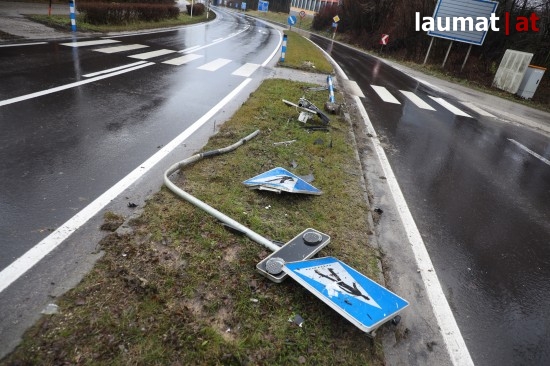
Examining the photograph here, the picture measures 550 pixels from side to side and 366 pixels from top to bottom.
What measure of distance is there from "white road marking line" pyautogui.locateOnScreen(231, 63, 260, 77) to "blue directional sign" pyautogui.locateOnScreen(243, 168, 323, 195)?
27.3 feet

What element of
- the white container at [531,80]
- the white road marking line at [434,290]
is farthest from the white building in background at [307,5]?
the white road marking line at [434,290]

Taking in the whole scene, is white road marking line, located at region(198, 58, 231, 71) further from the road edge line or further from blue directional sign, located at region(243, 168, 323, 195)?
blue directional sign, located at region(243, 168, 323, 195)

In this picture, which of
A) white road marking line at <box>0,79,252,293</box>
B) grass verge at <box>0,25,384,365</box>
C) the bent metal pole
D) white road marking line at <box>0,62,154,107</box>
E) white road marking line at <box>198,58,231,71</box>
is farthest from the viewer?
white road marking line at <box>198,58,231,71</box>

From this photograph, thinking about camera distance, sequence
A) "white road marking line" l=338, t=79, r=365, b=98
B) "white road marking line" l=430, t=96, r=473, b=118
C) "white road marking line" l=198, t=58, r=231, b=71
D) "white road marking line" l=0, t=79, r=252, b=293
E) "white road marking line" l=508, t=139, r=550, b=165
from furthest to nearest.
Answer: "white road marking line" l=338, t=79, r=365, b=98 → "white road marking line" l=198, t=58, r=231, b=71 → "white road marking line" l=430, t=96, r=473, b=118 → "white road marking line" l=508, t=139, r=550, b=165 → "white road marking line" l=0, t=79, r=252, b=293

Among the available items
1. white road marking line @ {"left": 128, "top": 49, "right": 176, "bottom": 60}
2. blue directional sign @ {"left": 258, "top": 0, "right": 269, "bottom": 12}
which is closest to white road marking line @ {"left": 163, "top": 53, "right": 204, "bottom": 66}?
white road marking line @ {"left": 128, "top": 49, "right": 176, "bottom": 60}

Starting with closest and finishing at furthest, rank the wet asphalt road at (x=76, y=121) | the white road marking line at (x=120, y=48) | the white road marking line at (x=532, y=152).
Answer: the wet asphalt road at (x=76, y=121) < the white road marking line at (x=532, y=152) < the white road marking line at (x=120, y=48)

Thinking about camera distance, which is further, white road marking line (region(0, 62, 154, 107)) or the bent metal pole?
white road marking line (region(0, 62, 154, 107))

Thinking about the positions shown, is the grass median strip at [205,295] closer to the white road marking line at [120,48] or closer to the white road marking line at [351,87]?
the white road marking line at [351,87]

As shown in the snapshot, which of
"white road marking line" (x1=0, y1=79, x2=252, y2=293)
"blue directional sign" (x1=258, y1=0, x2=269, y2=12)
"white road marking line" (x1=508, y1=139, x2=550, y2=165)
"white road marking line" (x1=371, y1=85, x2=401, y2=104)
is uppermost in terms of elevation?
"blue directional sign" (x1=258, y1=0, x2=269, y2=12)

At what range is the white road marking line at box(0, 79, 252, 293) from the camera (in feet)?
9.61

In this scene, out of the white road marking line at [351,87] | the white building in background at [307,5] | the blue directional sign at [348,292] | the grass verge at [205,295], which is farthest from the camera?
the white building in background at [307,5]

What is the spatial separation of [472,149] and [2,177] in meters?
9.18

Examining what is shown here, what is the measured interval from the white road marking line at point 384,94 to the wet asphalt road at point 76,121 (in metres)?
4.99

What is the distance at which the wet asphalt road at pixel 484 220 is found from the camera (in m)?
3.28
